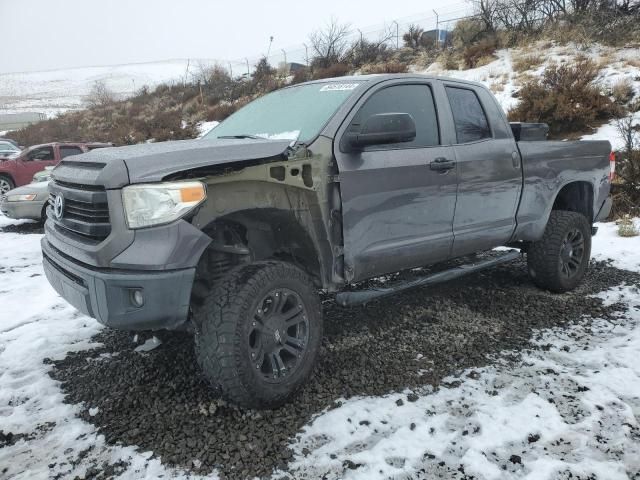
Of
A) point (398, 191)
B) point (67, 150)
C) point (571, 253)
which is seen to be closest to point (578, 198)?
point (571, 253)

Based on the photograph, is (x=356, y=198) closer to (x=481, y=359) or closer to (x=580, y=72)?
(x=481, y=359)

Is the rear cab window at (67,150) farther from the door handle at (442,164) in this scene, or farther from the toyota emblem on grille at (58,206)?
the door handle at (442,164)

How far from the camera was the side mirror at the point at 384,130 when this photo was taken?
111 inches

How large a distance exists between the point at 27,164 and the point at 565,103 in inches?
520

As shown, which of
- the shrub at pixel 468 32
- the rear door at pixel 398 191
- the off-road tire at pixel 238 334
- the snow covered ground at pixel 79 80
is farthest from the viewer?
the snow covered ground at pixel 79 80

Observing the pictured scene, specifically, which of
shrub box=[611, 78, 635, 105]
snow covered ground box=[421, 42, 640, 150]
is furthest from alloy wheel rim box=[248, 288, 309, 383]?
shrub box=[611, 78, 635, 105]

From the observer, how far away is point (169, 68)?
101812 millimetres

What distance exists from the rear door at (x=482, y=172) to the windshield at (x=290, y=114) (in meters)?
1.03

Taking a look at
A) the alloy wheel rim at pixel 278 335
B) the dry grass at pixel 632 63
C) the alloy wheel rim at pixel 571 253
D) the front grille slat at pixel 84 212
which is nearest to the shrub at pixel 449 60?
the dry grass at pixel 632 63

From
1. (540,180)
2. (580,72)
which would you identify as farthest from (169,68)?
(540,180)

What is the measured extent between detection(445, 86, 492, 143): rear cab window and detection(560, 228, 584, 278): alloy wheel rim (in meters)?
1.39

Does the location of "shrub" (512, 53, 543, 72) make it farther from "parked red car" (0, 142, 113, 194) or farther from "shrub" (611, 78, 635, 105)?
"parked red car" (0, 142, 113, 194)

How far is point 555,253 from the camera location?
14.2 feet

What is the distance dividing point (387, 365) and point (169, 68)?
110352mm
